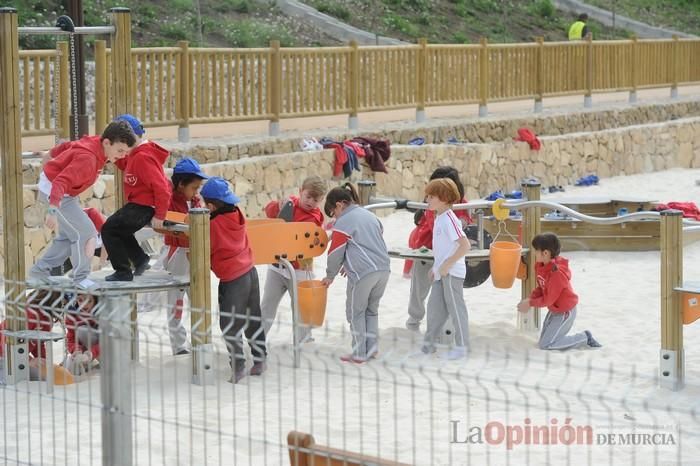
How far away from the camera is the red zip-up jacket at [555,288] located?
924 centimetres

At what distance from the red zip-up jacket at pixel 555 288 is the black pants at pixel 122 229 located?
2794mm

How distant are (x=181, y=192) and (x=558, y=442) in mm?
3248

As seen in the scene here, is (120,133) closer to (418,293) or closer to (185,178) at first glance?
(185,178)

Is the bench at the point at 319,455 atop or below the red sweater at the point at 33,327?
atop

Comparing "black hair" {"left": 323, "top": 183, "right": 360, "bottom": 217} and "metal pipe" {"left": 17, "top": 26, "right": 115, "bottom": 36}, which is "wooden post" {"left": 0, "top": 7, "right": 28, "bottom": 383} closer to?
"metal pipe" {"left": 17, "top": 26, "right": 115, "bottom": 36}

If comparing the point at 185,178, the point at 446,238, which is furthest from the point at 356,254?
the point at 185,178

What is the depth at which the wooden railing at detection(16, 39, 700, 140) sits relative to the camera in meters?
Result: 15.2

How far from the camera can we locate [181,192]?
29.5ft

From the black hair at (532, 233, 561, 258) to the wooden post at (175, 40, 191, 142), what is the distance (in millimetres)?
6823

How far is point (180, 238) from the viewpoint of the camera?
28.6 ft

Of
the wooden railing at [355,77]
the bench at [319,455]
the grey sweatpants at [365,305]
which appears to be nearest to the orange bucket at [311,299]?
the grey sweatpants at [365,305]

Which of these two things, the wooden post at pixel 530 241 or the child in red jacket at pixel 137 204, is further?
the wooden post at pixel 530 241

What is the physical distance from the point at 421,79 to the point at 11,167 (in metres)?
11.4

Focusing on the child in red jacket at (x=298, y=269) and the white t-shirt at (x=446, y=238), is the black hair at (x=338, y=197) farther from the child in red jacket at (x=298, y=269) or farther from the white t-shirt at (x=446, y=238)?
the white t-shirt at (x=446, y=238)
